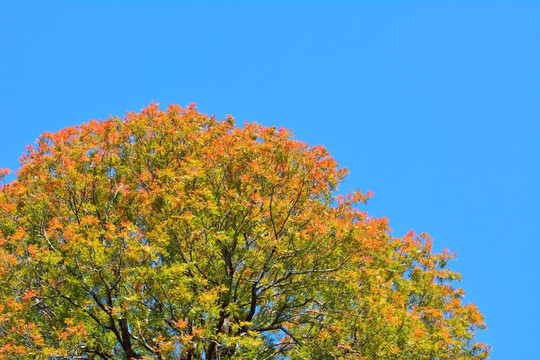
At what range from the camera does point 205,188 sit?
539 inches

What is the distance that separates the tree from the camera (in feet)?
43.6

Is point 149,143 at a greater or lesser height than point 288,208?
greater

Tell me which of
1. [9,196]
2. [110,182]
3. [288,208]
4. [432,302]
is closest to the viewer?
[288,208]

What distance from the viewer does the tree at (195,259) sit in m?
13.3

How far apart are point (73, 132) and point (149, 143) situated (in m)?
2.50

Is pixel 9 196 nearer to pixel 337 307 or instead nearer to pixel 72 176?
pixel 72 176

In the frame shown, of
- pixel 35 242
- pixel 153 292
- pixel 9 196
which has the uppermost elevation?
pixel 9 196

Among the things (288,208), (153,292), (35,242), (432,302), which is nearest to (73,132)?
(35,242)

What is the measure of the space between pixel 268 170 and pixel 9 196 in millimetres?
8095

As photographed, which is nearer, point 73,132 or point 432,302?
point 73,132

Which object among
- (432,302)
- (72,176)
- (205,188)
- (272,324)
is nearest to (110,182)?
(72,176)

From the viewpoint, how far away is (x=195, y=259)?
14.5 metres

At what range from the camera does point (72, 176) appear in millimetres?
14570

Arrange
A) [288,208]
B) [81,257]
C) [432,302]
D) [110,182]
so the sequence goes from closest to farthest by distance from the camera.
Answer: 1. [81,257]
2. [288,208]
3. [110,182]
4. [432,302]
